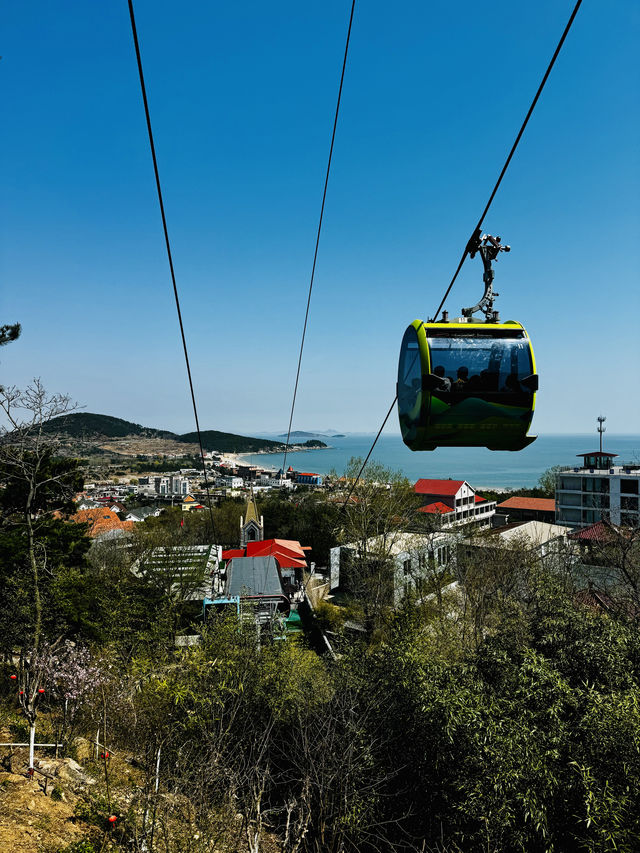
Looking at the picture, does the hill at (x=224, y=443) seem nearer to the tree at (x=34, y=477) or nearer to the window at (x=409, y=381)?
the tree at (x=34, y=477)

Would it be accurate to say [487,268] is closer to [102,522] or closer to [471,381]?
[471,381]

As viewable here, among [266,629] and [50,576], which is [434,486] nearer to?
[266,629]

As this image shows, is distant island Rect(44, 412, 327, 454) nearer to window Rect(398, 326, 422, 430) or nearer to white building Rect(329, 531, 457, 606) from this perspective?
white building Rect(329, 531, 457, 606)

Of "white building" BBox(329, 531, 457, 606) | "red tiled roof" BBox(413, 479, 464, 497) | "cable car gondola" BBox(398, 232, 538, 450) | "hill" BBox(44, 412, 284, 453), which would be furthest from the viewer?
"hill" BBox(44, 412, 284, 453)

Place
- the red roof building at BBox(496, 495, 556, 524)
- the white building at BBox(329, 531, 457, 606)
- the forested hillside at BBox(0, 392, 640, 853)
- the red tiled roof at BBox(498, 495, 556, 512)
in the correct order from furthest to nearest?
1. the red tiled roof at BBox(498, 495, 556, 512)
2. the red roof building at BBox(496, 495, 556, 524)
3. the white building at BBox(329, 531, 457, 606)
4. the forested hillside at BBox(0, 392, 640, 853)

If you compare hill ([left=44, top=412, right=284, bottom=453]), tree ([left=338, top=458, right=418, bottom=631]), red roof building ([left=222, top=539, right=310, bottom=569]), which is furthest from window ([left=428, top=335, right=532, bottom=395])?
hill ([left=44, top=412, right=284, bottom=453])

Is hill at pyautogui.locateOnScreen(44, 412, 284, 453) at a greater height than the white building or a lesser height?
greater
